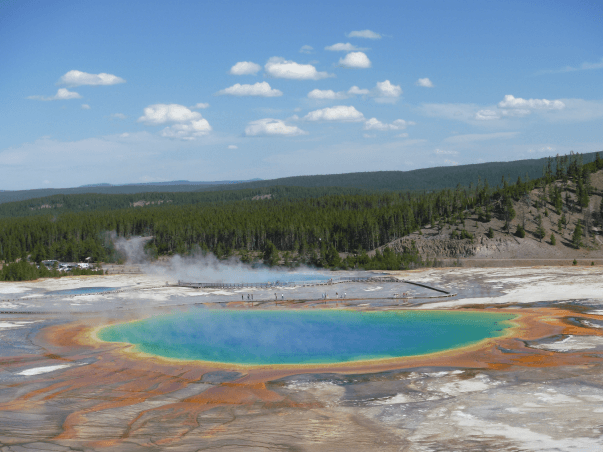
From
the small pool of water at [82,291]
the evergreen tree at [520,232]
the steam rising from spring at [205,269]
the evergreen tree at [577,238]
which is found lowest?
the steam rising from spring at [205,269]

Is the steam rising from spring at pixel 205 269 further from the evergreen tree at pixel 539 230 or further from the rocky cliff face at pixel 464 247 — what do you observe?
the evergreen tree at pixel 539 230

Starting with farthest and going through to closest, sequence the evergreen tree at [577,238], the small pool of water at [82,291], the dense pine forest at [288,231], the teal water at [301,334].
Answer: the dense pine forest at [288,231] → the evergreen tree at [577,238] → the small pool of water at [82,291] → the teal water at [301,334]

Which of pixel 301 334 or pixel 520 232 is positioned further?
pixel 520 232

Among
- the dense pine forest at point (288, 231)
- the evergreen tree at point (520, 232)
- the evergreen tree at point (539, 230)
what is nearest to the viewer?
the evergreen tree at point (520, 232)

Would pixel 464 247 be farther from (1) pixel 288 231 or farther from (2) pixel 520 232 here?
(1) pixel 288 231

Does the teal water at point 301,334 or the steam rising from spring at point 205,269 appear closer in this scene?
the teal water at point 301,334

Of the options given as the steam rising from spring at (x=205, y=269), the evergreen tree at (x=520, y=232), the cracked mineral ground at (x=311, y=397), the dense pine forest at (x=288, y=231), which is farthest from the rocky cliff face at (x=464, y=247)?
the cracked mineral ground at (x=311, y=397)

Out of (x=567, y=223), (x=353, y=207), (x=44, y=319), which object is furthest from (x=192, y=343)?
(x=353, y=207)

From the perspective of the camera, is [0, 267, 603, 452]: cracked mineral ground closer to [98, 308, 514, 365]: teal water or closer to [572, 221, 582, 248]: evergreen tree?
[98, 308, 514, 365]: teal water

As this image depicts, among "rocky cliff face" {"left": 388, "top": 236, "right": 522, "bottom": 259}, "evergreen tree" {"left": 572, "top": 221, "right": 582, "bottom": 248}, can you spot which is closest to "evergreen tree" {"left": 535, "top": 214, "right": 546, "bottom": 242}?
"rocky cliff face" {"left": 388, "top": 236, "right": 522, "bottom": 259}

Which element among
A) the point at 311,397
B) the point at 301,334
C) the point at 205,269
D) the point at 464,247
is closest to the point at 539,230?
the point at 464,247
